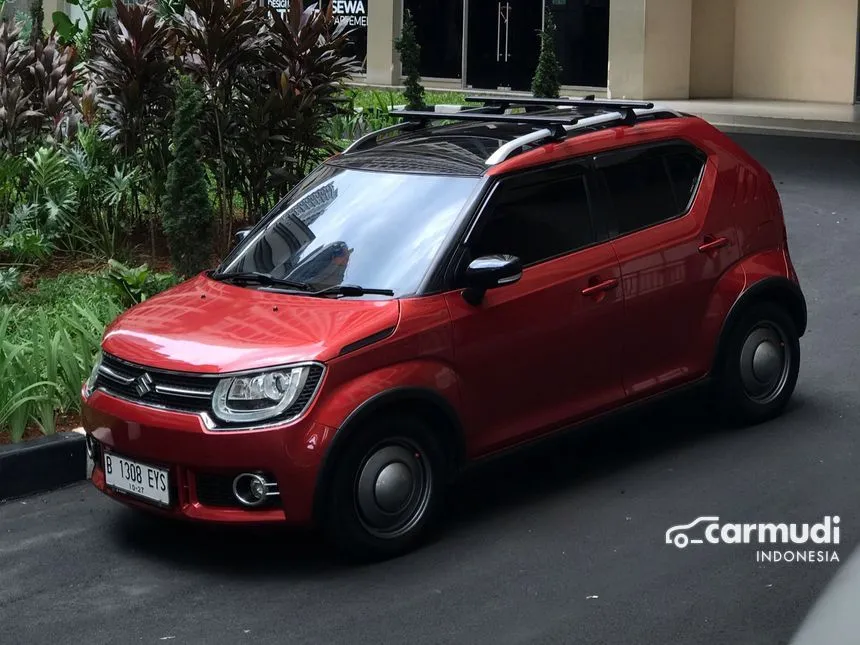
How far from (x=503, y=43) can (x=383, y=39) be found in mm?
3164

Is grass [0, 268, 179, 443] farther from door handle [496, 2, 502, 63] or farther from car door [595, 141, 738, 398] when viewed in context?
door handle [496, 2, 502, 63]

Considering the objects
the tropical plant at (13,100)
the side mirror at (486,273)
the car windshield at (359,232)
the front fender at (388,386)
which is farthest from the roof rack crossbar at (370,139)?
the tropical plant at (13,100)

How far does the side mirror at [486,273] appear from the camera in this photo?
6.47 metres

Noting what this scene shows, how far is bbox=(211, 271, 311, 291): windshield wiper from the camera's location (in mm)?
6794

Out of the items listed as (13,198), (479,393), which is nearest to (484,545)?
(479,393)

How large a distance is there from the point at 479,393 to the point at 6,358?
297cm

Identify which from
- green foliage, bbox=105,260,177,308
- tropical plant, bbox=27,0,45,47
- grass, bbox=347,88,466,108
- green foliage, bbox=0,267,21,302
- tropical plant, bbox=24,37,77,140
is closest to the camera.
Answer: green foliage, bbox=105,260,177,308

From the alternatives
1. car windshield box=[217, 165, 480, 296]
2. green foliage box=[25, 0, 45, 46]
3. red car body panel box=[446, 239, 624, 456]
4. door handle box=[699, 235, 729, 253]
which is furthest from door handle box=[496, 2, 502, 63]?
red car body panel box=[446, 239, 624, 456]

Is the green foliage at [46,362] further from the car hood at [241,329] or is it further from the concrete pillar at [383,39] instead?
the concrete pillar at [383,39]

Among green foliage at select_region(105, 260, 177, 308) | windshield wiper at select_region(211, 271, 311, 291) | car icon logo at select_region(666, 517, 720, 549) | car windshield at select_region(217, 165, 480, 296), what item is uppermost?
car windshield at select_region(217, 165, 480, 296)

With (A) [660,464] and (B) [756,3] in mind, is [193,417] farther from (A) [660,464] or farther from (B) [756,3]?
(B) [756,3]

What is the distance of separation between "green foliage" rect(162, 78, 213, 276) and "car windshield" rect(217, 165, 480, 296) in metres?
2.80

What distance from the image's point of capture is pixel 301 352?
20.0ft

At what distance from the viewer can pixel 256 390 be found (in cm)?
604
